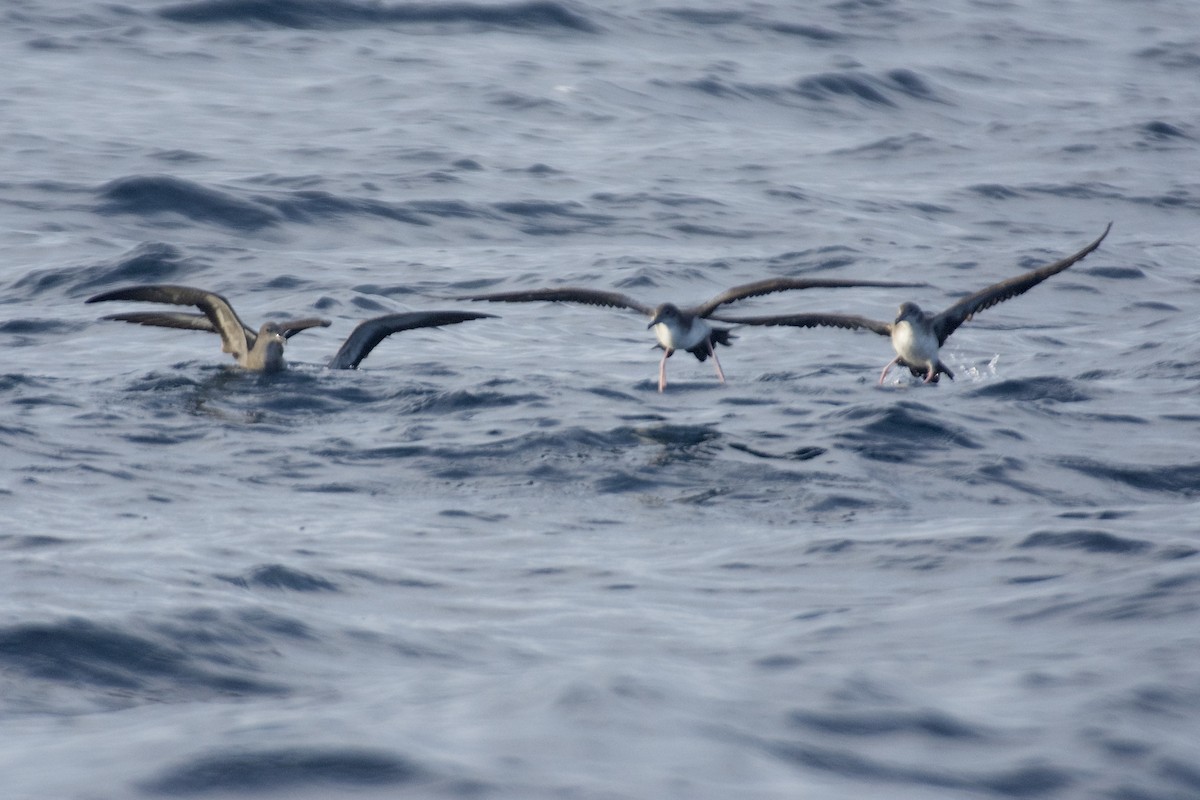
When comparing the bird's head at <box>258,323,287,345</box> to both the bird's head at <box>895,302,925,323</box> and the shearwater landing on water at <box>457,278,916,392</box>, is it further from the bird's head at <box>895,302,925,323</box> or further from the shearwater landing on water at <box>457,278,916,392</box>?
the bird's head at <box>895,302,925,323</box>

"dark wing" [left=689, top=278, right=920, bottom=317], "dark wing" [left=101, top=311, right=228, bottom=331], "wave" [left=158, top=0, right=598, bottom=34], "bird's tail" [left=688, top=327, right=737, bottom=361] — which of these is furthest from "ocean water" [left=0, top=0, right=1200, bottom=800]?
"dark wing" [left=689, top=278, right=920, bottom=317]

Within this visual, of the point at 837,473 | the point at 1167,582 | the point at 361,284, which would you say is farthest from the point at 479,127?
the point at 1167,582

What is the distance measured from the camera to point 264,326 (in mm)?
13523

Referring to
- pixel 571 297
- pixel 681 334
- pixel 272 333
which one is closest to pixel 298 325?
pixel 272 333

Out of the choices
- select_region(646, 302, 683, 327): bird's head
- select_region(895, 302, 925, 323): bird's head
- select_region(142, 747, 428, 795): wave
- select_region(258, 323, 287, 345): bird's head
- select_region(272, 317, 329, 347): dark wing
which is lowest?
select_region(142, 747, 428, 795): wave

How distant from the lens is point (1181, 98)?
92.3 feet

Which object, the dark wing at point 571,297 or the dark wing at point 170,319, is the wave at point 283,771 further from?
the dark wing at point 170,319

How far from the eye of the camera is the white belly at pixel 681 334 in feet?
44.2

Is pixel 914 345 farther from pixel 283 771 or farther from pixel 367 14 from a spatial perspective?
pixel 367 14

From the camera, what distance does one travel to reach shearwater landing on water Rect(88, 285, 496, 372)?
1297 centimetres

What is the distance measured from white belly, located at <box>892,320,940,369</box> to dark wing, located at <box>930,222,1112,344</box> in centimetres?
13

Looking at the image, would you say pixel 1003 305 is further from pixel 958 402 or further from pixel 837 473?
pixel 837 473

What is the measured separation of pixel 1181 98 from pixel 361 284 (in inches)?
648

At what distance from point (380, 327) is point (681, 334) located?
2329 mm
